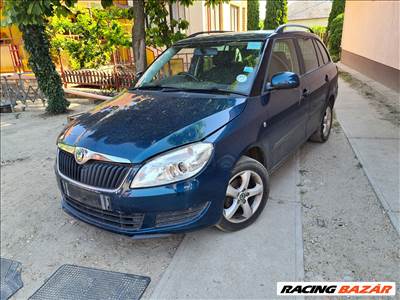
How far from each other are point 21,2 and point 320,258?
4.71 metres

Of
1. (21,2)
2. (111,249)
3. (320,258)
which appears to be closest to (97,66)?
(21,2)

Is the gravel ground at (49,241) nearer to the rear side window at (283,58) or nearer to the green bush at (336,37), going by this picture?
the rear side window at (283,58)

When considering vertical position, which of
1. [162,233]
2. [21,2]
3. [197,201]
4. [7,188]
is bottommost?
[7,188]

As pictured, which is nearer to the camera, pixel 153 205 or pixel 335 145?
pixel 153 205

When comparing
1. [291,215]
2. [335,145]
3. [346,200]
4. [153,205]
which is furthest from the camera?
[335,145]

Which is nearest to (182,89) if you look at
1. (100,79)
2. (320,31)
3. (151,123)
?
(151,123)

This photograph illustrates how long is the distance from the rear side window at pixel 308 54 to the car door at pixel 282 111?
0.27 m

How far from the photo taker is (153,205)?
2418mm

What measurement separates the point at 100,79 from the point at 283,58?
7.65 m

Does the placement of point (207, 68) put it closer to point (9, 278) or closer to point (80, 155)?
point (80, 155)

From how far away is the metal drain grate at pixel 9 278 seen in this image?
8.48ft

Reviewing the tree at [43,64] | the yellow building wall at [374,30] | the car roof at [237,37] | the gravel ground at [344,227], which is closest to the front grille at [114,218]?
the gravel ground at [344,227]

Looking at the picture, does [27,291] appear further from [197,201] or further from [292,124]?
[292,124]

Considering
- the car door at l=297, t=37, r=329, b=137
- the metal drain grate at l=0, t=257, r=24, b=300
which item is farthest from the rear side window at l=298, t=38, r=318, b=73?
the metal drain grate at l=0, t=257, r=24, b=300
